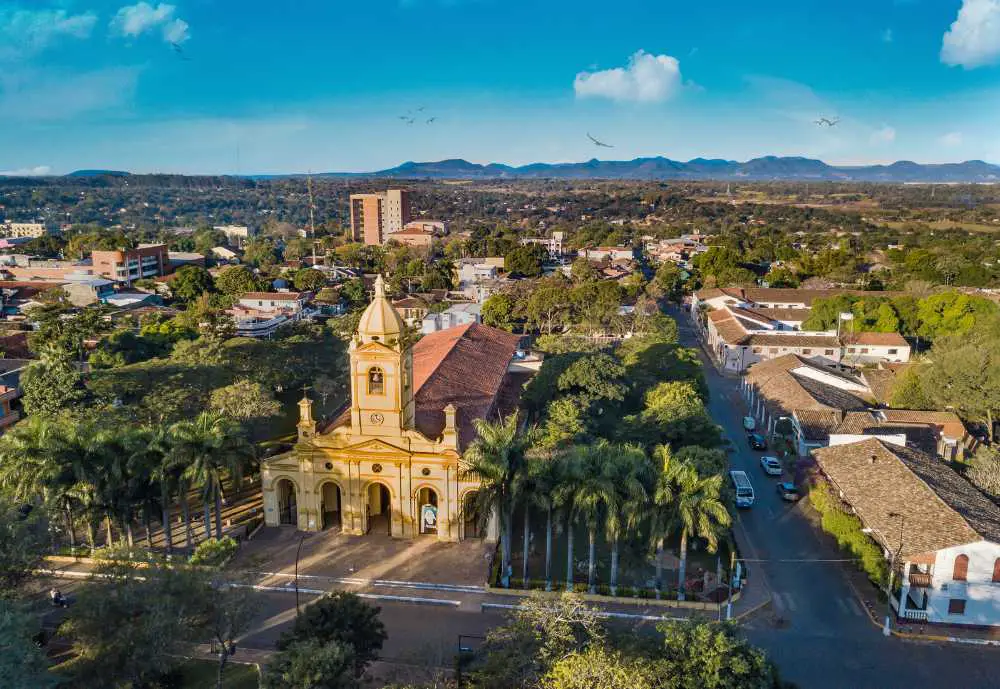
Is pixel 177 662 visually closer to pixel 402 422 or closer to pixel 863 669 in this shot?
pixel 402 422

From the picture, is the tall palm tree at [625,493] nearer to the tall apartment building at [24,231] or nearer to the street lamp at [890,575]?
the street lamp at [890,575]

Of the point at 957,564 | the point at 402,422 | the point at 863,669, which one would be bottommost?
the point at 863,669

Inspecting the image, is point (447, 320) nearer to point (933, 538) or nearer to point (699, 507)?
point (699, 507)

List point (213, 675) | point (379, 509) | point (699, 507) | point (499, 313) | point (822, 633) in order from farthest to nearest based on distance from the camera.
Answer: point (499, 313) < point (379, 509) < point (822, 633) < point (699, 507) < point (213, 675)

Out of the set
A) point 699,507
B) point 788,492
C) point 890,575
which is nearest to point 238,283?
point 788,492

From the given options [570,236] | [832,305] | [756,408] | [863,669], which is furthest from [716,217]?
[863,669]

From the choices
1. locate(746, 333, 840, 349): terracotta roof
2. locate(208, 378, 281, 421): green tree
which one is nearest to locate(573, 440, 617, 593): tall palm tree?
locate(208, 378, 281, 421): green tree

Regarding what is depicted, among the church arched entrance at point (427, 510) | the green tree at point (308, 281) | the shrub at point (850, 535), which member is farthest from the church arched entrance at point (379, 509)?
the green tree at point (308, 281)
